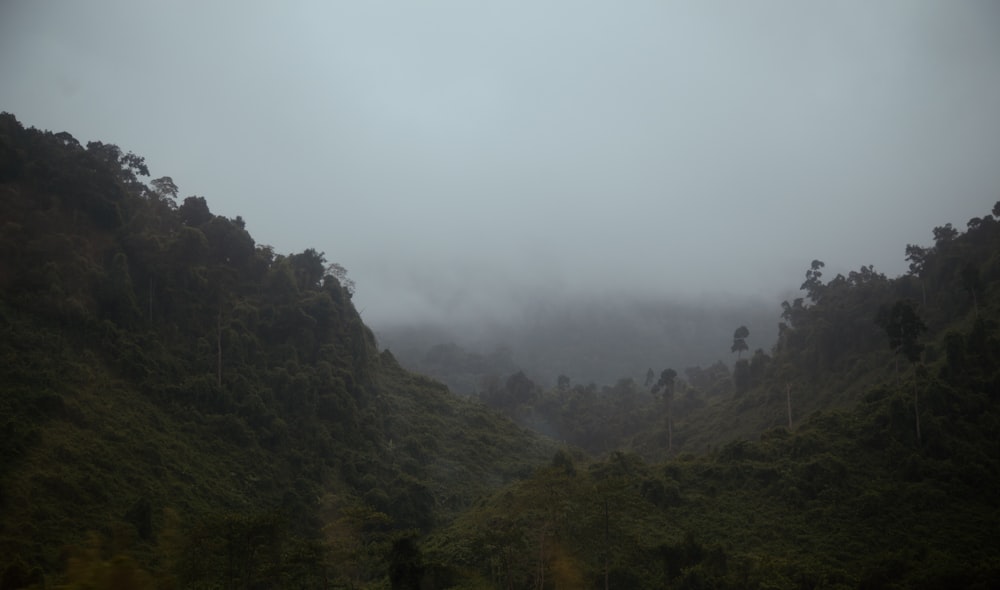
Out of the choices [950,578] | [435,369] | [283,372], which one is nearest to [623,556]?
[950,578]

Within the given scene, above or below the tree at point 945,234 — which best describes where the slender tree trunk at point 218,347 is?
below

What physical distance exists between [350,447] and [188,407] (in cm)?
1260

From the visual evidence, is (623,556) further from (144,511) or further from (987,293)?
(987,293)

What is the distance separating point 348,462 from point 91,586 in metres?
36.8

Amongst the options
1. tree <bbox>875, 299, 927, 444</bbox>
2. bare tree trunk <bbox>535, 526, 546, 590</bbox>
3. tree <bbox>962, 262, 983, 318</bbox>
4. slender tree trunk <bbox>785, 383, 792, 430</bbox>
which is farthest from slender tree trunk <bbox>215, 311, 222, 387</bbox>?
tree <bbox>962, 262, 983, 318</bbox>

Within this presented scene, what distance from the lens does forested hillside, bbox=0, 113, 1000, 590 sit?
25.4 m

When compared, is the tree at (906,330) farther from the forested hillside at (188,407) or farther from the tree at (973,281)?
the forested hillside at (188,407)

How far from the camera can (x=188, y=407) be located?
38.7m

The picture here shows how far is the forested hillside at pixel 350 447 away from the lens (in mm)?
25359

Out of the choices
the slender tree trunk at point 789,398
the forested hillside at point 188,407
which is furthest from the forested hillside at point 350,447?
the slender tree trunk at point 789,398

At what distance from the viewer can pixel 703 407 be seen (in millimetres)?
74562

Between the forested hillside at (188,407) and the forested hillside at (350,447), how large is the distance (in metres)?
0.16

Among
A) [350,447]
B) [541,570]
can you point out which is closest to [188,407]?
[350,447]

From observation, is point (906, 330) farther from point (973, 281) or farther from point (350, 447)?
point (350, 447)
